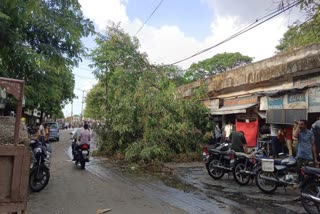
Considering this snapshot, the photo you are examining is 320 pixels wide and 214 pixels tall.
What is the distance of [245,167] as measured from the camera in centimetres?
1183

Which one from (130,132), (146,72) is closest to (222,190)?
(130,132)

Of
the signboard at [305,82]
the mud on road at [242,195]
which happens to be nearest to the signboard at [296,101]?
the signboard at [305,82]

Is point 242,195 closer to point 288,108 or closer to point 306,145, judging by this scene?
point 306,145

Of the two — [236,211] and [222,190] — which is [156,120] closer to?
[222,190]

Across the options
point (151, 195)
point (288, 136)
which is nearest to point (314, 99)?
point (288, 136)

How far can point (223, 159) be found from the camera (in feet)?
42.1

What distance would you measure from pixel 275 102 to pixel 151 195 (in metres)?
7.54

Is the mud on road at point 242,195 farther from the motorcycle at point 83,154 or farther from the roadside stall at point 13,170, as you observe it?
the roadside stall at point 13,170

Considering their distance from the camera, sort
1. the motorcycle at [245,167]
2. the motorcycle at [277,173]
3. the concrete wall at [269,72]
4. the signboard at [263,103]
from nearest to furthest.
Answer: the motorcycle at [277,173] < the motorcycle at [245,167] < the concrete wall at [269,72] < the signboard at [263,103]

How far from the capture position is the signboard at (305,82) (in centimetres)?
1362

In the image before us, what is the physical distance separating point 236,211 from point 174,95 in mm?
11204

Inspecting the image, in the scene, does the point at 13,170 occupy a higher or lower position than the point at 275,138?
lower

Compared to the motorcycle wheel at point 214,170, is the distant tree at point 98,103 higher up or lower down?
higher up

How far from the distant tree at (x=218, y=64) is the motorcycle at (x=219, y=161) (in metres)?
40.7
